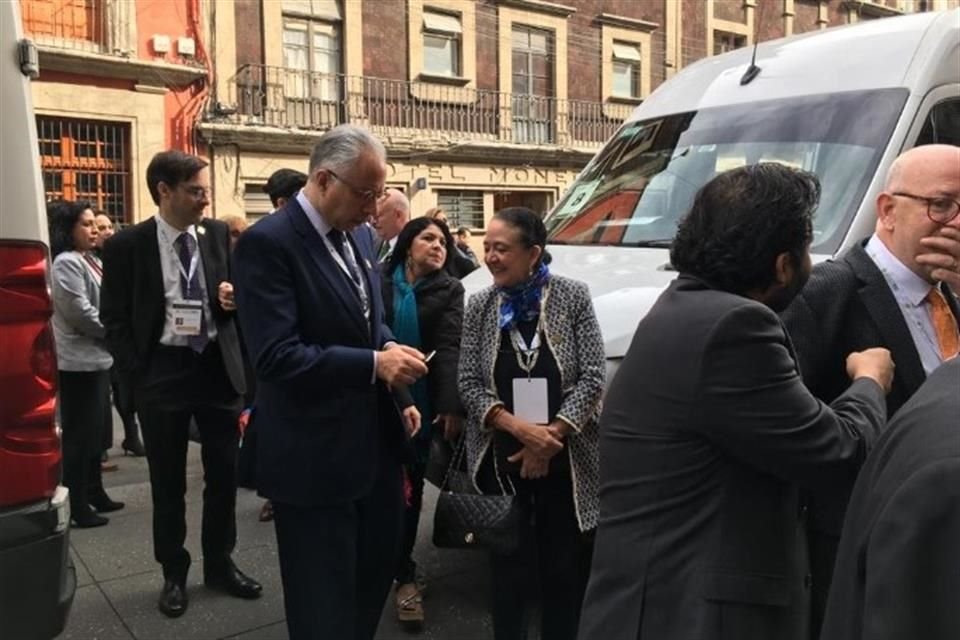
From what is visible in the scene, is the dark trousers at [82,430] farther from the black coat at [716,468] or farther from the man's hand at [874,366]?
the man's hand at [874,366]

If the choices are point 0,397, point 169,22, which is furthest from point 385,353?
point 169,22

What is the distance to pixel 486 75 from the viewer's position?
66.9 feet

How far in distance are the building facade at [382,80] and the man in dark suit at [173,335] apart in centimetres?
1184

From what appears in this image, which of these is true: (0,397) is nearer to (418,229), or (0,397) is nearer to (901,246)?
(418,229)

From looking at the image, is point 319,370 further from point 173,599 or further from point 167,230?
point 173,599

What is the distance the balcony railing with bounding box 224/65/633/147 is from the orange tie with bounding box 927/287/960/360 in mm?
15940

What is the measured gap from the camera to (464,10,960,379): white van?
3.76m

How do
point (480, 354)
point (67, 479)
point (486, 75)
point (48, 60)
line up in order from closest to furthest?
point (480, 354)
point (67, 479)
point (48, 60)
point (486, 75)

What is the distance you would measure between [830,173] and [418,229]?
1.87 m

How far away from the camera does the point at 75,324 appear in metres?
5.11

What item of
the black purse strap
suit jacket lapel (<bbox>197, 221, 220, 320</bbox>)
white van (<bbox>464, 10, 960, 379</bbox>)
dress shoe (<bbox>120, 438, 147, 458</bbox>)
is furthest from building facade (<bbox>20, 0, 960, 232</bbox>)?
the black purse strap

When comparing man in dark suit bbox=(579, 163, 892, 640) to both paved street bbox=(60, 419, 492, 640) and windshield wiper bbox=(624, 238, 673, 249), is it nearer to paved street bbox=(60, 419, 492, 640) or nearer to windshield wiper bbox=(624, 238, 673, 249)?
paved street bbox=(60, 419, 492, 640)

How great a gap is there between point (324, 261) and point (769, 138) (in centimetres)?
255

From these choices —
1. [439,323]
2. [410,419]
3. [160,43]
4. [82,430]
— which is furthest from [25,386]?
[160,43]
